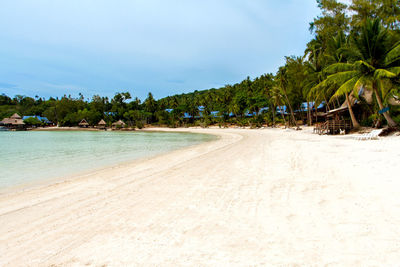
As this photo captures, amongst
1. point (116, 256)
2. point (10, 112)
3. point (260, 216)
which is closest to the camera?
point (116, 256)

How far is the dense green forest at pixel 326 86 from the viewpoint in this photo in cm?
1516

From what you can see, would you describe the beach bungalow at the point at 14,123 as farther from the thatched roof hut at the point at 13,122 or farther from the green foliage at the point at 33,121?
the green foliage at the point at 33,121

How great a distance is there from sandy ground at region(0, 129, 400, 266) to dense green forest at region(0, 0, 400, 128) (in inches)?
528

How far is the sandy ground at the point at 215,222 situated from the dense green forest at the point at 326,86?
1340cm

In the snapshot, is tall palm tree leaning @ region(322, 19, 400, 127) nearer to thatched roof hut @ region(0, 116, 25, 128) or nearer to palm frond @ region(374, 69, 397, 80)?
palm frond @ region(374, 69, 397, 80)

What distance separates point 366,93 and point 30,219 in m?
25.0

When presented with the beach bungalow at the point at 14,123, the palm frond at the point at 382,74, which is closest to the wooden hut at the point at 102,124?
the beach bungalow at the point at 14,123

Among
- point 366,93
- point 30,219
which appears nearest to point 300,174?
point 30,219

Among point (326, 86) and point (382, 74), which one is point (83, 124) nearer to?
point (326, 86)

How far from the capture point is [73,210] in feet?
13.1

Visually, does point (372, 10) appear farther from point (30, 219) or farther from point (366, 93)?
point (30, 219)

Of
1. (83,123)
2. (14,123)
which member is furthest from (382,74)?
(14,123)

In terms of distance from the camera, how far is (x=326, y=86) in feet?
77.7

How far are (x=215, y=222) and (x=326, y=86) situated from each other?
84.1 feet
